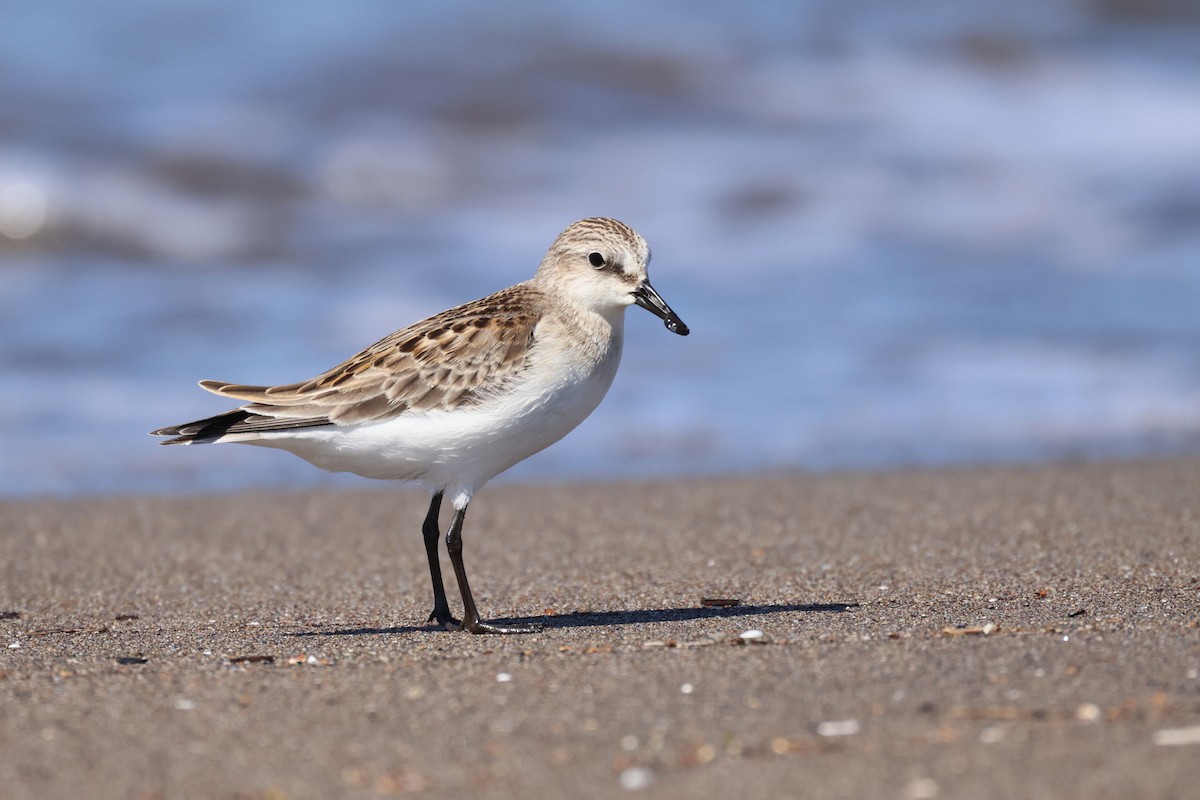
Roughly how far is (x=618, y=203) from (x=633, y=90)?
2.81 metres

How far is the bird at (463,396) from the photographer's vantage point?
5254 mm

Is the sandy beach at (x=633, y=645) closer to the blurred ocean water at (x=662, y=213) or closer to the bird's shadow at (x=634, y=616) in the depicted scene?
the bird's shadow at (x=634, y=616)

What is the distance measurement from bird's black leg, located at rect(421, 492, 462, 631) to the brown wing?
1.51 ft

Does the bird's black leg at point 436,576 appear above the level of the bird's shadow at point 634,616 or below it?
above

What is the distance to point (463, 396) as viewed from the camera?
17.3 ft

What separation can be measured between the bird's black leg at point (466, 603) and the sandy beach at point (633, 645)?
0.52 ft

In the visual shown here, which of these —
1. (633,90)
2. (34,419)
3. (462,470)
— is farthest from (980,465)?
(633,90)

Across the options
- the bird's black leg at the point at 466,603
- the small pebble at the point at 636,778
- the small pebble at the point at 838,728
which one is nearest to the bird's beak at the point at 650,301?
the bird's black leg at the point at 466,603

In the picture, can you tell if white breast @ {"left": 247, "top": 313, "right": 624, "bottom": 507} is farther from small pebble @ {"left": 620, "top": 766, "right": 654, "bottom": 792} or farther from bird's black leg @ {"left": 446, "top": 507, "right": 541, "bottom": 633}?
small pebble @ {"left": 620, "top": 766, "right": 654, "bottom": 792}

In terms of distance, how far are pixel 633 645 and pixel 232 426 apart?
1.78m

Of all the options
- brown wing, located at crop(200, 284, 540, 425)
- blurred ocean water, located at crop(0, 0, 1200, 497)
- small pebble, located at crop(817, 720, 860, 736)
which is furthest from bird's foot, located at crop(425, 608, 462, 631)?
blurred ocean water, located at crop(0, 0, 1200, 497)

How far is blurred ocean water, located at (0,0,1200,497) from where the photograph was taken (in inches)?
394

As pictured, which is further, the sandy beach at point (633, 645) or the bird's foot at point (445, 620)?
the bird's foot at point (445, 620)

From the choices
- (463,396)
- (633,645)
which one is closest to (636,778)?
(633,645)
